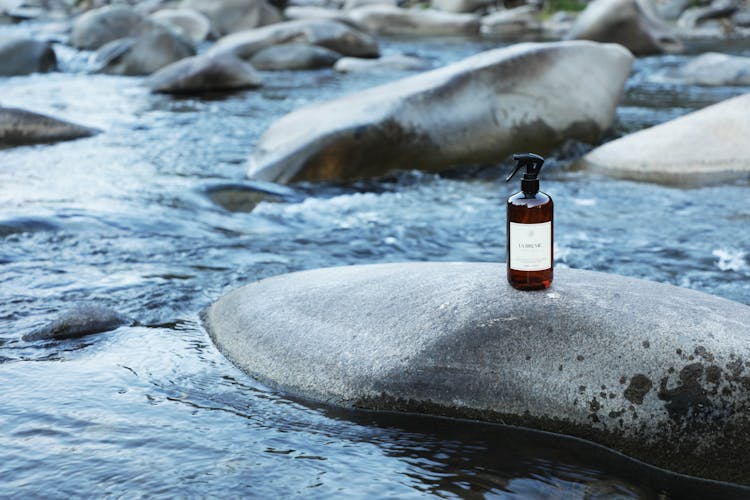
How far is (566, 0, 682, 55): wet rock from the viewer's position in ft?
55.7

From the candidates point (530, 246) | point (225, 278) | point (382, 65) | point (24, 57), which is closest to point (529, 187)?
point (530, 246)

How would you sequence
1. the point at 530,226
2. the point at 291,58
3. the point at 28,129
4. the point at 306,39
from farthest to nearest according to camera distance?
the point at 306,39, the point at 291,58, the point at 28,129, the point at 530,226

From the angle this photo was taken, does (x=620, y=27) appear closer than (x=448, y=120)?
No

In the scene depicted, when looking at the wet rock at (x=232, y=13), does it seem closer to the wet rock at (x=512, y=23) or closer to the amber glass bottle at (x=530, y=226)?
the wet rock at (x=512, y=23)

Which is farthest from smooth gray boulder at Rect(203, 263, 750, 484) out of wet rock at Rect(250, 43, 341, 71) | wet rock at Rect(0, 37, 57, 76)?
wet rock at Rect(0, 37, 57, 76)

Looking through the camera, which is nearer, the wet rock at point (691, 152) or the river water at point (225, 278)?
the river water at point (225, 278)

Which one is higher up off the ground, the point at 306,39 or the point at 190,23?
the point at 190,23

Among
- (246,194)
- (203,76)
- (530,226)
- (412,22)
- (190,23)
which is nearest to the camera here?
(530,226)

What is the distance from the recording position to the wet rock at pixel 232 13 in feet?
72.5

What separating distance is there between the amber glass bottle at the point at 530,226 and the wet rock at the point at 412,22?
863 inches

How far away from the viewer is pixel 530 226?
3.37 m

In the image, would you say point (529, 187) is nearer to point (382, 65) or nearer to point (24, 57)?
point (382, 65)

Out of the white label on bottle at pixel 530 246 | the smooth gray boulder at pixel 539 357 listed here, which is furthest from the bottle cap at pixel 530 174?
the smooth gray boulder at pixel 539 357

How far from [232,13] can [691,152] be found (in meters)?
16.6
